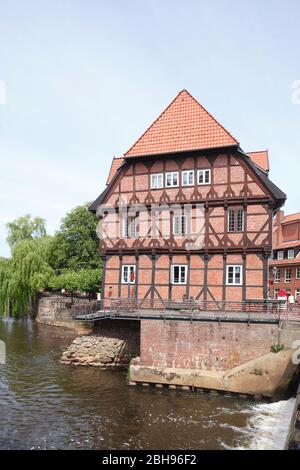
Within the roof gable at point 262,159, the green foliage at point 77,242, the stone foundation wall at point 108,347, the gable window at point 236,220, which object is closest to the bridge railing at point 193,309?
the stone foundation wall at point 108,347

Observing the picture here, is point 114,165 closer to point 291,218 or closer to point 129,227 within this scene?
point 129,227

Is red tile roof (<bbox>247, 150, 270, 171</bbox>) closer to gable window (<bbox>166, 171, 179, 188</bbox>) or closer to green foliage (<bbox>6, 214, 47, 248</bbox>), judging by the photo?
gable window (<bbox>166, 171, 179, 188</bbox>)

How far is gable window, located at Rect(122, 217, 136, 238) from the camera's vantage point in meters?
23.2

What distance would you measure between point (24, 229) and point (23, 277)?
27.4 ft

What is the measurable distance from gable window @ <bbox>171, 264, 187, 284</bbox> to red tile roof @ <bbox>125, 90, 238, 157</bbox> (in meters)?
6.87

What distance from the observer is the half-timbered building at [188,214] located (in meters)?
20.9

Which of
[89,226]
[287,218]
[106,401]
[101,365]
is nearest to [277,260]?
[287,218]

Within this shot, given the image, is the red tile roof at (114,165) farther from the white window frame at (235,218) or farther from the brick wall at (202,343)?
the brick wall at (202,343)

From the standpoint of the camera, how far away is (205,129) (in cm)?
2247

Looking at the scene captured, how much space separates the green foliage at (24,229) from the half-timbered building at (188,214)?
2163 cm

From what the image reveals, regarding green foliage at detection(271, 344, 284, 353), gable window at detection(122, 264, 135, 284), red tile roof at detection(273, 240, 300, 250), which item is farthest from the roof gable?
red tile roof at detection(273, 240, 300, 250)

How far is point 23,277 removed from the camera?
3678 centimetres

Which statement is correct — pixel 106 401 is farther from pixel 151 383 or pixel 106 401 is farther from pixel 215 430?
pixel 215 430

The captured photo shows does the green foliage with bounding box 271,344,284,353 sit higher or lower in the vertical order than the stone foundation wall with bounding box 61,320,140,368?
higher
